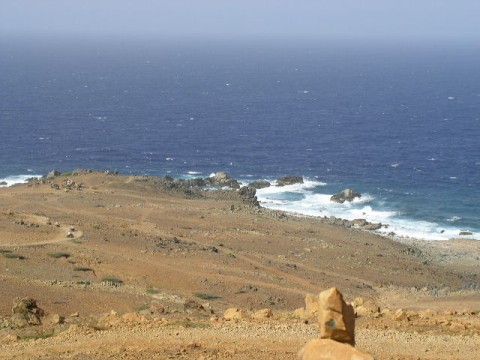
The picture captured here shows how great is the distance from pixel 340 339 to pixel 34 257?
96.6 ft

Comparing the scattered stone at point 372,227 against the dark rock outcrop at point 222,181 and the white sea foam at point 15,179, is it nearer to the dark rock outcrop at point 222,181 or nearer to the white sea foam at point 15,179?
the dark rock outcrop at point 222,181

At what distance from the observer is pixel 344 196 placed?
84.4 metres

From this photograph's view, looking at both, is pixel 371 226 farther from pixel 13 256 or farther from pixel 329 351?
pixel 329 351

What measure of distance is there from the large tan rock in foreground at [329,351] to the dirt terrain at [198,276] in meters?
6.61

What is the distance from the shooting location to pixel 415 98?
586 ft

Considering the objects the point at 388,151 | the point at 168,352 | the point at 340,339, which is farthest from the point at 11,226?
the point at 388,151

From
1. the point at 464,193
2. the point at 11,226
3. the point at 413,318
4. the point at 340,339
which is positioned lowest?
the point at 464,193

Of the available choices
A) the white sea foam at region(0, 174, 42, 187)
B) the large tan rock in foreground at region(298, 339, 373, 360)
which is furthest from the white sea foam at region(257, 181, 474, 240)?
the large tan rock in foreground at region(298, 339, 373, 360)

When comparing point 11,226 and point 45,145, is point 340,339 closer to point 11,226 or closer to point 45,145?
point 11,226

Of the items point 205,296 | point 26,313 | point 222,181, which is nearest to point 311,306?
point 26,313

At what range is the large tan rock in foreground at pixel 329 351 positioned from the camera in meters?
15.6

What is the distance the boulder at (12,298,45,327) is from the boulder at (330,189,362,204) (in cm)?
5715

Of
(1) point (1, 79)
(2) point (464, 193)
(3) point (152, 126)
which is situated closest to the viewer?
(2) point (464, 193)

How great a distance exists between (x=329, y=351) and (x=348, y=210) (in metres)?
65.5
